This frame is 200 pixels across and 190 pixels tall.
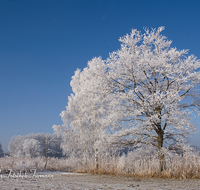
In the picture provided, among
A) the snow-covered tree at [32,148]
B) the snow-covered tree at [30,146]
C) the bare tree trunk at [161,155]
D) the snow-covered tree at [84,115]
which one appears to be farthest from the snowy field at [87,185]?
the snow-covered tree at [32,148]

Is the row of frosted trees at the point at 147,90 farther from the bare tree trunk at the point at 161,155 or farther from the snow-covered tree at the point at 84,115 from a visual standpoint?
the snow-covered tree at the point at 84,115

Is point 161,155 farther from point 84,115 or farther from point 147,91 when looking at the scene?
point 84,115

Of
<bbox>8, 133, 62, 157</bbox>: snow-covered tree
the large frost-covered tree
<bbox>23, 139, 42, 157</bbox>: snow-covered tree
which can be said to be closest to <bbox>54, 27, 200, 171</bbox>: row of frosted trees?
the large frost-covered tree

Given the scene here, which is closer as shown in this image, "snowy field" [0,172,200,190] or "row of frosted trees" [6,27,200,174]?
"snowy field" [0,172,200,190]

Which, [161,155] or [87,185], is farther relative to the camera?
[161,155]

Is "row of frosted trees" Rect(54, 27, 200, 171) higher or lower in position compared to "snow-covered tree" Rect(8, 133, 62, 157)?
higher

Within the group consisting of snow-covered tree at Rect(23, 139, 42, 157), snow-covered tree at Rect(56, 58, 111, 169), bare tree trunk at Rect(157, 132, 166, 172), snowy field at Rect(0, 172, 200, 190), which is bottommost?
snow-covered tree at Rect(23, 139, 42, 157)

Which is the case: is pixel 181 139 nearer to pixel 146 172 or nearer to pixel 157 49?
pixel 146 172

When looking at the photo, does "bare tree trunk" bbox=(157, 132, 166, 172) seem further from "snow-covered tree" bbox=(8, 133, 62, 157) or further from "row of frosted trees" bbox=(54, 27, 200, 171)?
"snow-covered tree" bbox=(8, 133, 62, 157)

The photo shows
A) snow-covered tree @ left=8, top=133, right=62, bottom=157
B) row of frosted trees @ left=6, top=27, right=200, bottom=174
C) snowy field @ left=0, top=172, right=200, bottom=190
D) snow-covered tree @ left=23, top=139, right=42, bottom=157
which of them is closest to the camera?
snowy field @ left=0, top=172, right=200, bottom=190

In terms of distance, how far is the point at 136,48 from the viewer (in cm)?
954

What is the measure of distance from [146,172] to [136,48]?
6.32m

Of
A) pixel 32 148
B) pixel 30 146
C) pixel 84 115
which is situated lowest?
pixel 32 148

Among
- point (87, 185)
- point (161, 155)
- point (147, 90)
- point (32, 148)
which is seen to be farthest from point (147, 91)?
point (32, 148)
